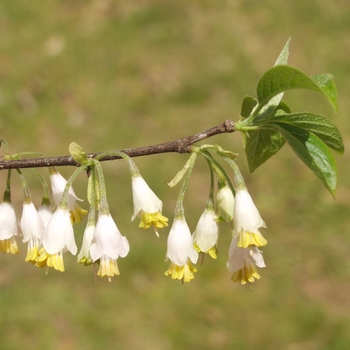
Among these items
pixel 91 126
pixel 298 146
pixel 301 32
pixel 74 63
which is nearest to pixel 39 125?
pixel 91 126

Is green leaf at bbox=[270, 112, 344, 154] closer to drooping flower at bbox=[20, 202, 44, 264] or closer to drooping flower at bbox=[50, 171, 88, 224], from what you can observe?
drooping flower at bbox=[50, 171, 88, 224]

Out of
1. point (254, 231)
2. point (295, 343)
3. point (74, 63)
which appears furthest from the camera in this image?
point (74, 63)

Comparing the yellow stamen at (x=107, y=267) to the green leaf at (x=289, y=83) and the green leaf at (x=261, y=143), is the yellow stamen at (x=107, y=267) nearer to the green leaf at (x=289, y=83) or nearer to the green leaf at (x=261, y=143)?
the green leaf at (x=261, y=143)

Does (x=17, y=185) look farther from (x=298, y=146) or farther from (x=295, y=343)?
(x=298, y=146)

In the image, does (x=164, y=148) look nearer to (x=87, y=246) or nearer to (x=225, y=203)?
(x=225, y=203)

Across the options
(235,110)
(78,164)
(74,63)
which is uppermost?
(74,63)

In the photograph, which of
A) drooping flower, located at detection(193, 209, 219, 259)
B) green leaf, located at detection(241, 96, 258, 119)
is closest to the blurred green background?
drooping flower, located at detection(193, 209, 219, 259)
